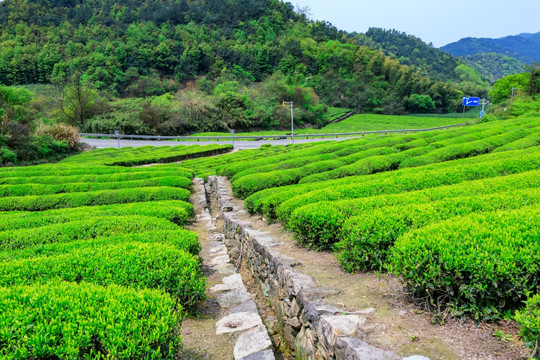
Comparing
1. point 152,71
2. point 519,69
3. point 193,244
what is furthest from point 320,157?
point 519,69

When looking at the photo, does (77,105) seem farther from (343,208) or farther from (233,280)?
(343,208)

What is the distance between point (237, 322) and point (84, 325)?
2071mm

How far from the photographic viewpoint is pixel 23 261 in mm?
4383

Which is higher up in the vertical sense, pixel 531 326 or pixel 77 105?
pixel 77 105

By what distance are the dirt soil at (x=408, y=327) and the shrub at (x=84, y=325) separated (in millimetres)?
2028

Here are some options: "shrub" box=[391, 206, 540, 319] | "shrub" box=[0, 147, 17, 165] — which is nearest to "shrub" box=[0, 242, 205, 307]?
"shrub" box=[391, 206, 540, 319]

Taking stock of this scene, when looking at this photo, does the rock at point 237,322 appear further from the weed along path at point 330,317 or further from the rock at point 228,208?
the rock at point 228,208

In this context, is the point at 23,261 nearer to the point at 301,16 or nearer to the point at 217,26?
the point at 217,26

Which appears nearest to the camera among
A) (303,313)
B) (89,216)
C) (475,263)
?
(475,263)

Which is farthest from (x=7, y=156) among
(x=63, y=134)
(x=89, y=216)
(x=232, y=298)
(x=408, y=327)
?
(x=408, y=327)

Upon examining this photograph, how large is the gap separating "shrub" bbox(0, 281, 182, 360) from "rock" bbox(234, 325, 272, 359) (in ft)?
2.95

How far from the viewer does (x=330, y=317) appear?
3.52 meters

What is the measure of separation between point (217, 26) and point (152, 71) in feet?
122

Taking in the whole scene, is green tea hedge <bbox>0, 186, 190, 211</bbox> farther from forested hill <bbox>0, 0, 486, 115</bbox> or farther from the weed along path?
forested hill <bbox>0, 0, 486, 115</bbox>
